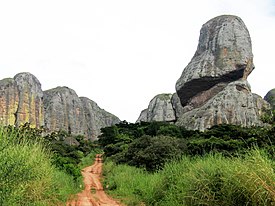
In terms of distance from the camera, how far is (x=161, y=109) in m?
68.1

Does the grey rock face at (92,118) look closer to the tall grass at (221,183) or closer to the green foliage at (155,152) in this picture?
the green foliage at (155,152)

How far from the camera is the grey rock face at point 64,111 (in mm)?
73375

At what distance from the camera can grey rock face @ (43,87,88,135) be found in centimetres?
7338

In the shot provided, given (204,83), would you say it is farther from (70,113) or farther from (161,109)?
(70,113)

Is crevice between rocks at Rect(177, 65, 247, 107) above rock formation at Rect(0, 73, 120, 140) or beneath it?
→ beneath

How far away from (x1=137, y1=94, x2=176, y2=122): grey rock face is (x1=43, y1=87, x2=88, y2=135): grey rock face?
15.2m

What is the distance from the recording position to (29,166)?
863cm

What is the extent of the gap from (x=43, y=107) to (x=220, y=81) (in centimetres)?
3919

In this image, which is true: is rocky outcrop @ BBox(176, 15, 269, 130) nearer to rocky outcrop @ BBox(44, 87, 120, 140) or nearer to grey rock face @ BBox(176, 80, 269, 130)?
grey rock face @ BBox(176, 80, 269, 130)

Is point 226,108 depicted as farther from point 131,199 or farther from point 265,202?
point 265,202

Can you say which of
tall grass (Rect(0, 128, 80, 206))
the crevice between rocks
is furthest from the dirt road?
the crevice between rocks

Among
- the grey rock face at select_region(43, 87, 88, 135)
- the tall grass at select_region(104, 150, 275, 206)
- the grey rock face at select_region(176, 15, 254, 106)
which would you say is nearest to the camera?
the tall grass at select_region(104, 150, 275, 206)

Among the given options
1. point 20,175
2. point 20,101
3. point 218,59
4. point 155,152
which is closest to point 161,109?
point 218,59

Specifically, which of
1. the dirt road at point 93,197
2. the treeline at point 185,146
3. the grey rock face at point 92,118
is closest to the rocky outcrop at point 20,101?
the grey rock face at point 92,118
